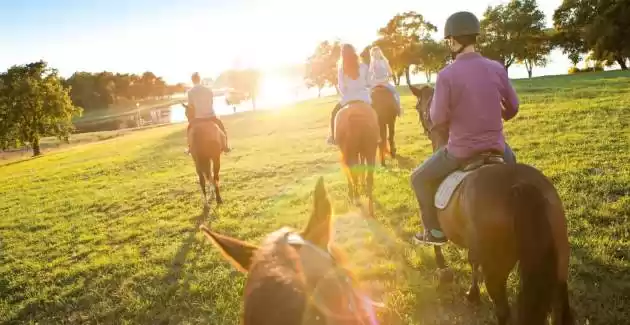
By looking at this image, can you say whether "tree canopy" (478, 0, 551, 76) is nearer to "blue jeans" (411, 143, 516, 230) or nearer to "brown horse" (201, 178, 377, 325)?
"blue jeans" (411, 143, 516, 230)

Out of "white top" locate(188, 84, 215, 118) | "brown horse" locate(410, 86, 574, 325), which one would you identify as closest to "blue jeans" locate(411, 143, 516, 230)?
"brown horse" locate(410, 86, 574, 325)

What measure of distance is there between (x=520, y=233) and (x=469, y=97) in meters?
1.57

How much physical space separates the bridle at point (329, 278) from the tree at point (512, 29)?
2803 inches

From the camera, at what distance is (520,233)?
3.11 meters

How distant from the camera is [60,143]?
5203 centimetres

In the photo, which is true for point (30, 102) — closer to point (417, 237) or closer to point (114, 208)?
point (114, 208)

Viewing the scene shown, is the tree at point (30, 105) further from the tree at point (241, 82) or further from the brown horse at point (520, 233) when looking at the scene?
the tree at point (241, 82)

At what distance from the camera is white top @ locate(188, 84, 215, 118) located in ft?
34.5

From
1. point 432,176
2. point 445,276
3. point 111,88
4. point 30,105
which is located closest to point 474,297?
point 445,276

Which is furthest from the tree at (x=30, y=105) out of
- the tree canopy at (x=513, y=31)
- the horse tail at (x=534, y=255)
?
the tree canopy at (x=513, y=31)

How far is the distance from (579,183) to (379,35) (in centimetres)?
6587

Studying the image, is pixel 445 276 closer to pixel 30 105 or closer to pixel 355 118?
pixel 355 118

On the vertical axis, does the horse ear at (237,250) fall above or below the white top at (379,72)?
below

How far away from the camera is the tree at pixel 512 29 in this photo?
6538 cm
